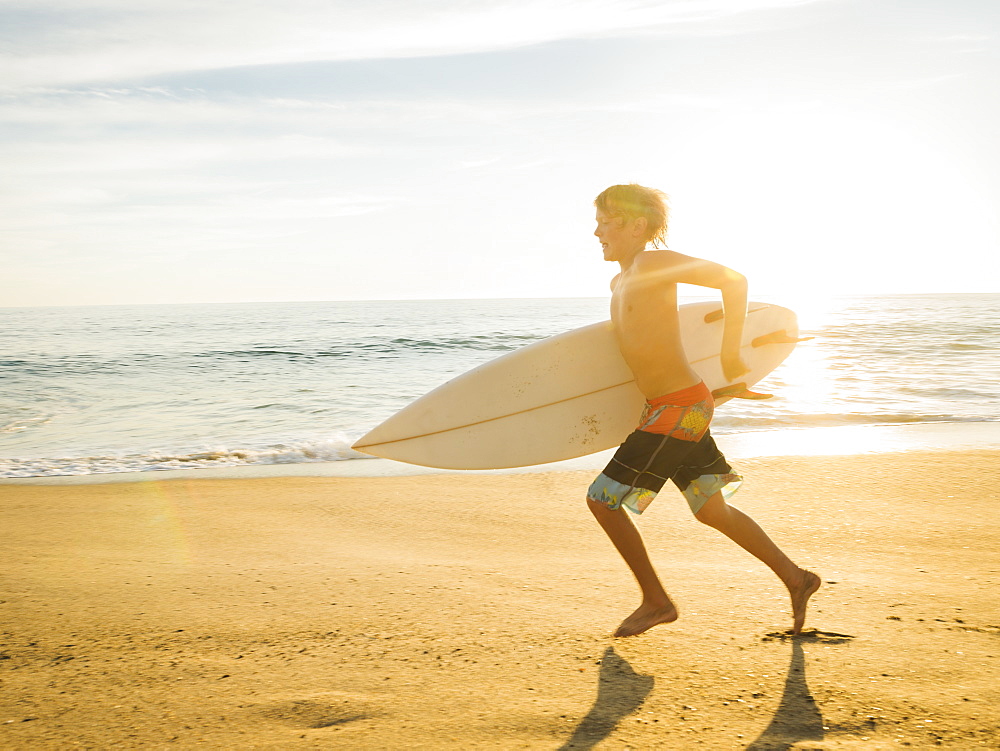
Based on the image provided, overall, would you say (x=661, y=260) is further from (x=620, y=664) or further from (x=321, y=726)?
(x=321, y=726)

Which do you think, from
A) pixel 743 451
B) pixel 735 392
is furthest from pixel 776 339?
pixel 743 451

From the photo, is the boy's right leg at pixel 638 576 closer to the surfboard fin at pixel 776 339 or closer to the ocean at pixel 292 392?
the surfboard fin at pixel 776 339

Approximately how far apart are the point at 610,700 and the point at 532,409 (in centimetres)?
137

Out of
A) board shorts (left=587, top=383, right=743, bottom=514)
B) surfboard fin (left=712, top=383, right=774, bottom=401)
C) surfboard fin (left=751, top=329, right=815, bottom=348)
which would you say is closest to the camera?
board shorts (left=587, top=383, right=743, bottom=514)

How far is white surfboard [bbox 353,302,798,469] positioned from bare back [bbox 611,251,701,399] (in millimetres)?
529

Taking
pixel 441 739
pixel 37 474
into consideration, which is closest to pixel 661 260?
pixel 441 739

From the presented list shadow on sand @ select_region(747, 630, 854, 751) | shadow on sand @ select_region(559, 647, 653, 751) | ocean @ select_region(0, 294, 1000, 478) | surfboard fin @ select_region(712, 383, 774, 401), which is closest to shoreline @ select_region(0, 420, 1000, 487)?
ocean @ select_region(0, 294, 1000, 478)

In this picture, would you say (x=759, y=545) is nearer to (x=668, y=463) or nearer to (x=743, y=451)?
(x=668, y=463)

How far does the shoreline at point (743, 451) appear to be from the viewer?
18.3 feet

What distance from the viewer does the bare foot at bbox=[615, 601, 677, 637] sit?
2318 millimetres

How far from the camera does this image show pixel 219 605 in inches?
106

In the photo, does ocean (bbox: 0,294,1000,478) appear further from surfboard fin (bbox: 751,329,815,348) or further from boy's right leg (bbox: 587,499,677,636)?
boy's right leg (bbox: 587,499,677,636)

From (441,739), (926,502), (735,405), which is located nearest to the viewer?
(441,739)

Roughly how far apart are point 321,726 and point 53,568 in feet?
6.60
